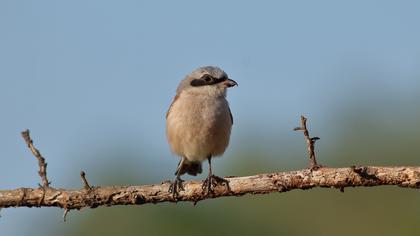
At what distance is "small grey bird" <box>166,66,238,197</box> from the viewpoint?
9.12 meters

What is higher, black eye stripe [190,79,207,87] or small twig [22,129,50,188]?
black eye stripe [190,79,207,87]

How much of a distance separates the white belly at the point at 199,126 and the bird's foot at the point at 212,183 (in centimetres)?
141

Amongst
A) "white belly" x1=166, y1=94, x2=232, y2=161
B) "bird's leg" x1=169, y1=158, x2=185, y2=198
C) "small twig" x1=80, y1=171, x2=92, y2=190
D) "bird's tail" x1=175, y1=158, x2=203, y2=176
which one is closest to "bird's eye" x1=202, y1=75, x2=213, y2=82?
"white belly" x1=166, y1=94, x2=232, y2=161

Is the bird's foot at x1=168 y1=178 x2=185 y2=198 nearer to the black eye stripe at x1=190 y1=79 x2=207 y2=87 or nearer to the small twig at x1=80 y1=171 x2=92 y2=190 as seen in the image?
the small twig at x1=80 y1=171 x2=92 y2=190

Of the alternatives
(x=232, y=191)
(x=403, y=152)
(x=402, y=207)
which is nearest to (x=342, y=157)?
(x=403, y=152)

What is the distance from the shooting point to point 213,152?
936cm

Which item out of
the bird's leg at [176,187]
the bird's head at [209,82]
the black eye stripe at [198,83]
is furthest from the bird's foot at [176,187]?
the black eye stripe at [198,83]

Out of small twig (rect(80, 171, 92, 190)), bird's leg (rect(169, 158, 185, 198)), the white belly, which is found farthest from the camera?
the white belly

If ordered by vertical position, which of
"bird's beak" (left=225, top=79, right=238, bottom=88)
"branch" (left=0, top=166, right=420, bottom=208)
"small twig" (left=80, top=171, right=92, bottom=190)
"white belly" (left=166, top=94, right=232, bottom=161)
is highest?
"bird's beak" (left=225, top=79, right=238, bottom=88)

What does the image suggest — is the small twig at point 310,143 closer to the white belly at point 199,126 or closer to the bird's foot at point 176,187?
the bird's foot at point 176,187

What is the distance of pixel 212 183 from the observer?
24.9 ft

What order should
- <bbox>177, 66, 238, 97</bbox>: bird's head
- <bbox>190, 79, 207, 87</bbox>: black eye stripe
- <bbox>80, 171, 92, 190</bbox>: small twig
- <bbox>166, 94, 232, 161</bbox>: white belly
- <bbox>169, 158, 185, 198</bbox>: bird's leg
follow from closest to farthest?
<bbox>80, 171, 92, 190</bbox>: small twig
<bbox>169, 158, 185, 198</bbox>: bird's leg
<bbox>166, 94, 232, 161</bbox>: white belly
<bbox>177, 66, 238, 97</bbox>: bird's head
<bbox>190, 79, 207, 87</bbox>: black eye stripe

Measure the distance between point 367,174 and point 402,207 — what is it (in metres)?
17.0

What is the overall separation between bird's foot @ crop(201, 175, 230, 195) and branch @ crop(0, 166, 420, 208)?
0.04 metres
